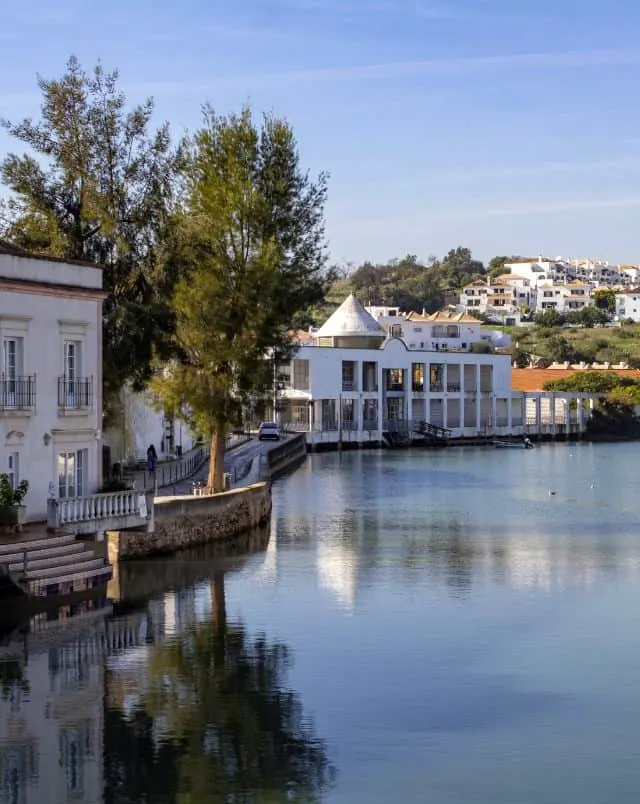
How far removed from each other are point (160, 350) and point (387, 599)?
48.1 ft

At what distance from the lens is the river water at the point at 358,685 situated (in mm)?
18406

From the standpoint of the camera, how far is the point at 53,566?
2952 cm

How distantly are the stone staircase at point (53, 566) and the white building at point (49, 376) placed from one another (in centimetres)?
203

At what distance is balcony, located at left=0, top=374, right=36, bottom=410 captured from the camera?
31672mm

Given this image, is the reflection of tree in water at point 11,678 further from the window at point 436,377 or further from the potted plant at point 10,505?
the window at point 436,377

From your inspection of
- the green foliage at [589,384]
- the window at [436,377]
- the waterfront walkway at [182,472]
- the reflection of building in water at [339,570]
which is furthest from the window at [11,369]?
the green foliage at [589,384]

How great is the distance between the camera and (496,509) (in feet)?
176

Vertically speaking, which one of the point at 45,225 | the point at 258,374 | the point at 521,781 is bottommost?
the point at 521,781

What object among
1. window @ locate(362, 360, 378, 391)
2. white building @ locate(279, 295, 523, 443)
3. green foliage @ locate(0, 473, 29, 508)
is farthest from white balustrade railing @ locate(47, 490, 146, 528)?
window @ locate(362, 360, 378, 391)

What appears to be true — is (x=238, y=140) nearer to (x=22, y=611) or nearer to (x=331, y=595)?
(x=331, y=595)

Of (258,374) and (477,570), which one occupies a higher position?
(258,374)

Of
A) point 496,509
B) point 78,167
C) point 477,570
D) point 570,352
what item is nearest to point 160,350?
point 78,167

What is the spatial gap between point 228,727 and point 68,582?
9.76 meters

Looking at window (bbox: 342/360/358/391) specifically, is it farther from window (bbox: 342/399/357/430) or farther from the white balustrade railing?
the white balustrade railing
